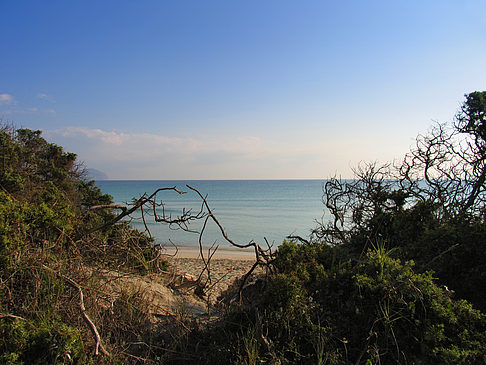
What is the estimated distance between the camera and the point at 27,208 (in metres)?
4.69

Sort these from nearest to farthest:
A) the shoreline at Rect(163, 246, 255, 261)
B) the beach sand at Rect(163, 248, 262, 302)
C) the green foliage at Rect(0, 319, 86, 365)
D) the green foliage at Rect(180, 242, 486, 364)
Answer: the green foliage at Rect(0, 319, 86, 365) < the green foliage at Rect(180, 242, 486, 364) < the beach sand at Rect(163, 248, 262, 302) < the shoreline at Rect(163, 246, 255, 261)

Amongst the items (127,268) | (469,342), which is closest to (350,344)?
(469,342)

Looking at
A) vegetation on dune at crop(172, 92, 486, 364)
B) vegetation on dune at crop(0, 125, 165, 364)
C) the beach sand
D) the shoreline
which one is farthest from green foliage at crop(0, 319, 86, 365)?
the shoreline

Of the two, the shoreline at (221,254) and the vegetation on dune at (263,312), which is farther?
the shoreline at (221,254)

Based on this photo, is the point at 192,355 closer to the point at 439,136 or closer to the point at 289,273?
the point at 289,273

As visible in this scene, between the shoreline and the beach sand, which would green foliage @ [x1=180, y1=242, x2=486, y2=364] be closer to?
the beach sand

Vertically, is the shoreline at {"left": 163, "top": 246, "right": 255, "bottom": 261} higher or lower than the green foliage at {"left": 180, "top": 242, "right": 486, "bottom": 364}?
lower

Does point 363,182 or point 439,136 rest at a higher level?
point 439,136

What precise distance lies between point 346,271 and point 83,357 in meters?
3.30

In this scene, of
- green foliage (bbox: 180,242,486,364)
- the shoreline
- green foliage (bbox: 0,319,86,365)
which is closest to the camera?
green foliage (bbox: 0,319,86,365)

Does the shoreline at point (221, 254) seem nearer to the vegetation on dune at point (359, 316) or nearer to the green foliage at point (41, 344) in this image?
the vegetation on dune at point (359, 316)

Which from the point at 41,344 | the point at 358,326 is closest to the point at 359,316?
the point at 358,326

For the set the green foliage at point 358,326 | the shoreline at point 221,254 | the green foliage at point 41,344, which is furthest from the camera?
the shoreline at point 221,254

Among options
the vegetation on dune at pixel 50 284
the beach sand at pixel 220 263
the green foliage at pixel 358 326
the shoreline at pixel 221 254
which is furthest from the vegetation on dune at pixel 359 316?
the shoreline at pixel 221 254
